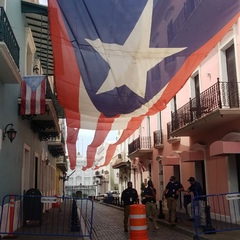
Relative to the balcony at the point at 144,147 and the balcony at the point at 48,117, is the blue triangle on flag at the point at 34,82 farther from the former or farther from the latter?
the balcony at the point at 144,147

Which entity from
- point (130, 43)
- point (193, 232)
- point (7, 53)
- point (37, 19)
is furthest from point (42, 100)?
point (193, 232)

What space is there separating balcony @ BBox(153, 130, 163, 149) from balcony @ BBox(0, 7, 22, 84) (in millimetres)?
14136

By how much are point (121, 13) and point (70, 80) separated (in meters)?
1.95

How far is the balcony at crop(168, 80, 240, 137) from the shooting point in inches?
517

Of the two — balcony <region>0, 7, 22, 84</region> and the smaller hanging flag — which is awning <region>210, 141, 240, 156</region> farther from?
balcony <region>0, 7, 22, 84</region>

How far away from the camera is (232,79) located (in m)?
14.2

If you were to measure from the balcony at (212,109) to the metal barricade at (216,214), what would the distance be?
2892 millimetres

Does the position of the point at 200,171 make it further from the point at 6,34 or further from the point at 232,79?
the point at 6,34

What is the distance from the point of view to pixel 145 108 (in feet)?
31.3

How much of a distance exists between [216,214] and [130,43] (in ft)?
33.9

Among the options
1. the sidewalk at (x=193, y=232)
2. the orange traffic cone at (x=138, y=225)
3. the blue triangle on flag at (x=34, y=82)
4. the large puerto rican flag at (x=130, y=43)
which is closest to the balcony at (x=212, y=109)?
the sidewalk at (x=193, y=232)

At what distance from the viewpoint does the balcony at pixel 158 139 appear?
23156mm

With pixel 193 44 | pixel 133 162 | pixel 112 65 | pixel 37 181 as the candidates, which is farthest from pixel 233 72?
pixel 133 162

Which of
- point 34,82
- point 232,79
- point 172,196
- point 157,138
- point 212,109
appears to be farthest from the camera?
point 157,138
